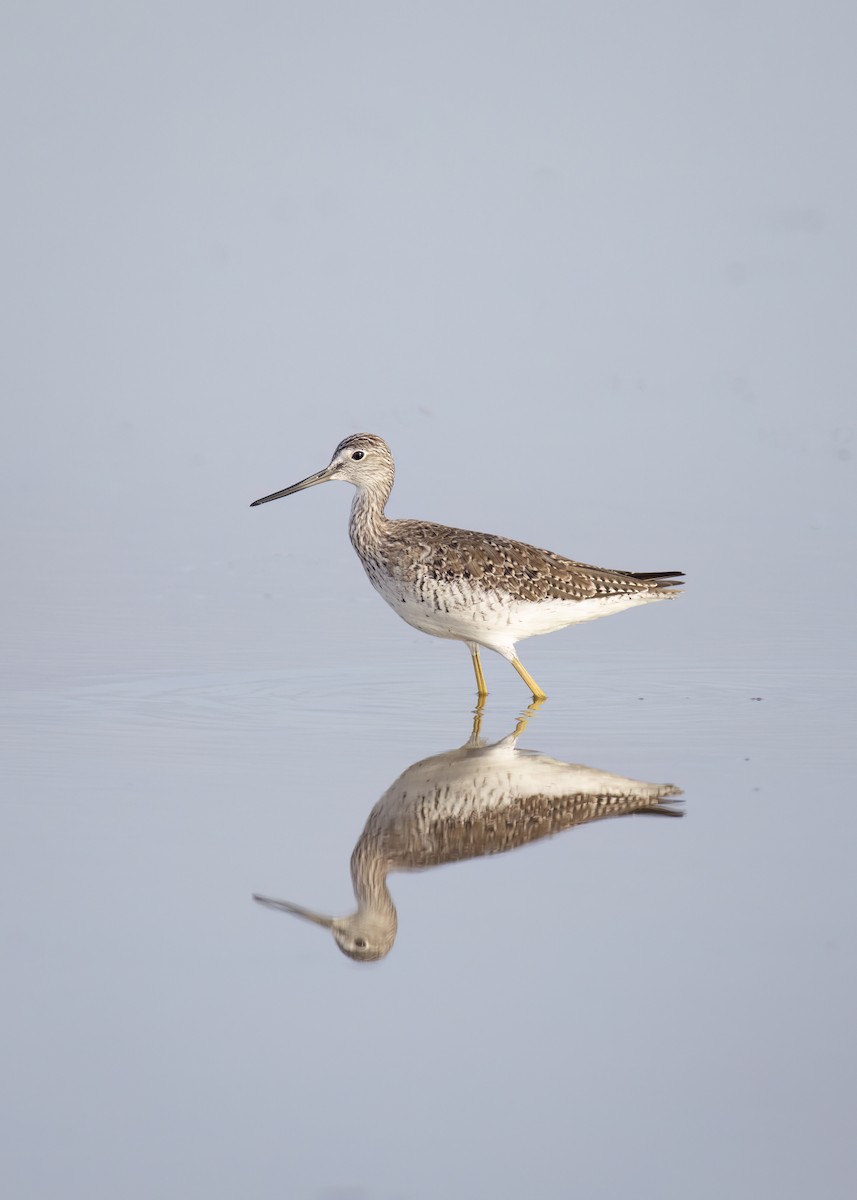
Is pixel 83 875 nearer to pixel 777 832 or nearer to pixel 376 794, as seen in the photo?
pixel 376 794

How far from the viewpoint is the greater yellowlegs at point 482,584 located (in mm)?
10180

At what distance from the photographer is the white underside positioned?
33.3 ft

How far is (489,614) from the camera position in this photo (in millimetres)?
10188

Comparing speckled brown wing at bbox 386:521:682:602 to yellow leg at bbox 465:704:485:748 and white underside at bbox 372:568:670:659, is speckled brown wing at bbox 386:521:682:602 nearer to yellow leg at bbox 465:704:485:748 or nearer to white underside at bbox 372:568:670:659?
white underside at bbox 372:568:670:659

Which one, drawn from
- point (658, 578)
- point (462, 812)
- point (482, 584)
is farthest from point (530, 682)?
point (462, 812)

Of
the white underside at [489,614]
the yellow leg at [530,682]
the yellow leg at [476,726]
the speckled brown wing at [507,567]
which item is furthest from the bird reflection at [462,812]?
the speckled brown wing at [507,567]

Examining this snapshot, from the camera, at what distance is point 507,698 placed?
33.8ft

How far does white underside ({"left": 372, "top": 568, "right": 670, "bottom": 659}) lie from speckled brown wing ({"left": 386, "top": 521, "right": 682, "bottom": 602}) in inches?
2.4

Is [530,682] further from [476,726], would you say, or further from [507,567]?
[476,726]

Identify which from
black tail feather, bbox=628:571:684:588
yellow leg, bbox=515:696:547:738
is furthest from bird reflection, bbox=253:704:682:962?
black tail feather, bbox=628:571:684:588

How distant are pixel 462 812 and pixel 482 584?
2803 millimetres

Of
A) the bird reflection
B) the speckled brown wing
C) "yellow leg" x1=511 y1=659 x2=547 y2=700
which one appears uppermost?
the speckled brown wing

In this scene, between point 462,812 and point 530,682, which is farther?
point 530,682

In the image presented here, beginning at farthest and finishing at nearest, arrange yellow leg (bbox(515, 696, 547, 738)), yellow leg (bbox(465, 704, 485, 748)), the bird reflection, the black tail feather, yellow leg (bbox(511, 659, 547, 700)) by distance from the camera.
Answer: the black tail feather
yellow leg (bbox(511, 659, 547, 700))
yellow leg (bbox(515, 696, 547, 738))
yellow leg (bbox(465, 704, 485, 748))
the bird reflection
